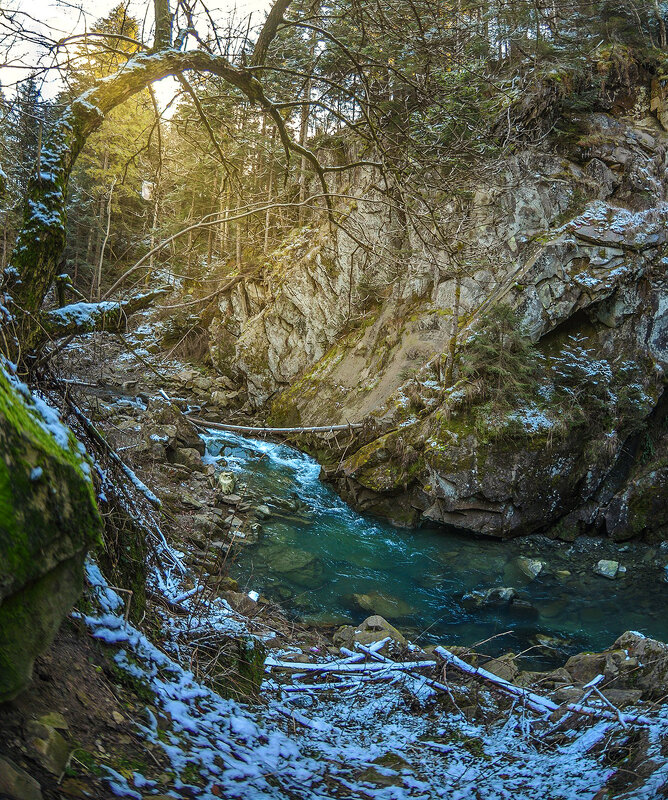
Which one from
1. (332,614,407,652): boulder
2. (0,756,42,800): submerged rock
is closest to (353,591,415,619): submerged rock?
(332,614,407,652): boulder

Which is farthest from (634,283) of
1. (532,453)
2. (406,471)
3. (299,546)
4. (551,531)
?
(299,546)

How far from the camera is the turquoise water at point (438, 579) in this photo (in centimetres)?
736

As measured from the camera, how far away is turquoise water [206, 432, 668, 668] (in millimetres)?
7359

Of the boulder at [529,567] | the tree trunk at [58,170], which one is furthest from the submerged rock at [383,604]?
the tree trunk at [58,170]

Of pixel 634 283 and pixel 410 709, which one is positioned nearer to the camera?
pixel 410 709

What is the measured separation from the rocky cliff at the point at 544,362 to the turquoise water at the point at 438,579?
674 millimetres

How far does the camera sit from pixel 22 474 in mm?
1382

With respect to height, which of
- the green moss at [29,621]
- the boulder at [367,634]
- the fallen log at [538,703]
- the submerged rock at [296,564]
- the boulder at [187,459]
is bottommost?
the submerged rock at [296,564]

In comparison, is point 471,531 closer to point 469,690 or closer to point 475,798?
point 469,690

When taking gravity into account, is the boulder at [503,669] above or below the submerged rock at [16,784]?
below

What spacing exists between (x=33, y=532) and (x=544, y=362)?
41.2 ft

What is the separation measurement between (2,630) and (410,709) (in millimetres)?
2985

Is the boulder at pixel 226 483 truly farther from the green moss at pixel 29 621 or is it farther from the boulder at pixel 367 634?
the green moss at pixel 29 621

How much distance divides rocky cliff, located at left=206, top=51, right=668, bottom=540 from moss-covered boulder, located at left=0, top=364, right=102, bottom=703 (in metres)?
8.30
